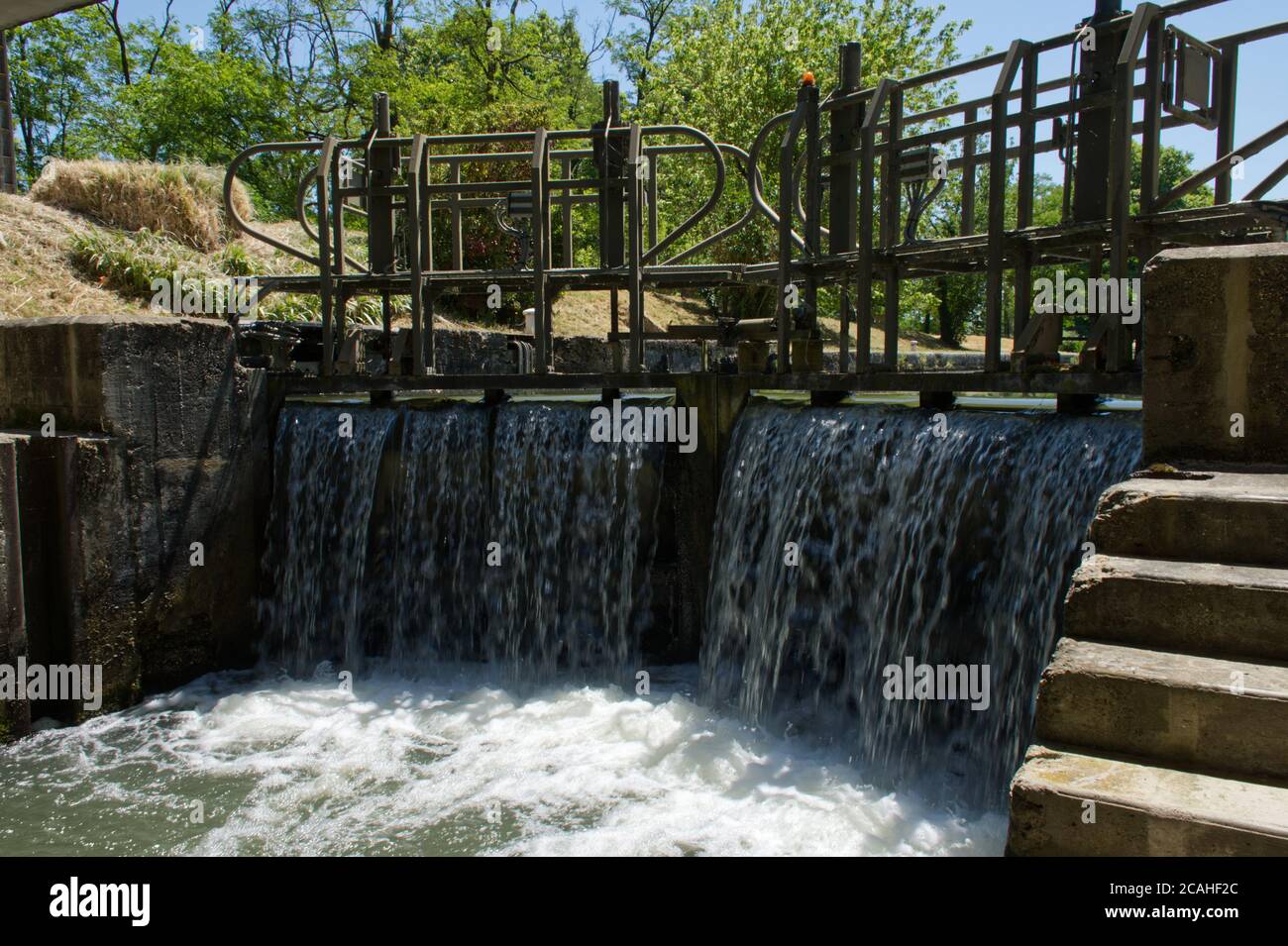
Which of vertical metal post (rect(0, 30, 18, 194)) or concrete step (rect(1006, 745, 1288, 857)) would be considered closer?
concrete step (rect(1006, 745, 1288, 857))

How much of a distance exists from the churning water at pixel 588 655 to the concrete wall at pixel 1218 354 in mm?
1078

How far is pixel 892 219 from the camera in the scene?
8.19m

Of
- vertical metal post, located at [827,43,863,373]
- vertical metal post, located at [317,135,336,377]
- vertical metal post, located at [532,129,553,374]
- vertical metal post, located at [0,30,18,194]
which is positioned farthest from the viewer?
vertical metal post, located at [0,30,18,194]

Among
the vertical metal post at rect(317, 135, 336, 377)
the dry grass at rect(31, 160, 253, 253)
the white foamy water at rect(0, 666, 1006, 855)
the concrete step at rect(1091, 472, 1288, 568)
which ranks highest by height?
the dry grass at rect(31, 160, 253, 253)

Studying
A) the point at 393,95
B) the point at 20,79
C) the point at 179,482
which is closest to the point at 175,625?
the point at 179,482

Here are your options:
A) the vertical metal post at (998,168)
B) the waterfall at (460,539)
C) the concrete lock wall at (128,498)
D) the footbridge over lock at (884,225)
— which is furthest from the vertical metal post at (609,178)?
the vertical metal post at (998,168)

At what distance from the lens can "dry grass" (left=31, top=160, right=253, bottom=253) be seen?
56.2ft

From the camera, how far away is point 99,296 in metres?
14.8

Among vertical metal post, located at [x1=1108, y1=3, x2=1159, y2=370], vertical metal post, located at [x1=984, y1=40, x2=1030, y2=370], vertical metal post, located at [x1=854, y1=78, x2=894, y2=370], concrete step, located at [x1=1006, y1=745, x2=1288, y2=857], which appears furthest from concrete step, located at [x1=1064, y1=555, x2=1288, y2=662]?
vertical metal post, located at [x1=854, y1=78, x2=894, y2=370]

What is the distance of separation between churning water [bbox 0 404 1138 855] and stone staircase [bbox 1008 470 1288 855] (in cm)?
198

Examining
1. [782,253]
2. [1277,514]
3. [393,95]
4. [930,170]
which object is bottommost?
[1277,514]

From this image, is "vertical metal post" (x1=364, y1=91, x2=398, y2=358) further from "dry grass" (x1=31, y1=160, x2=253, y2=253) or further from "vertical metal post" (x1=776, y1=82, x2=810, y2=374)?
"dry grass" (x1=31, y1=160, x2=253, y2=253)
